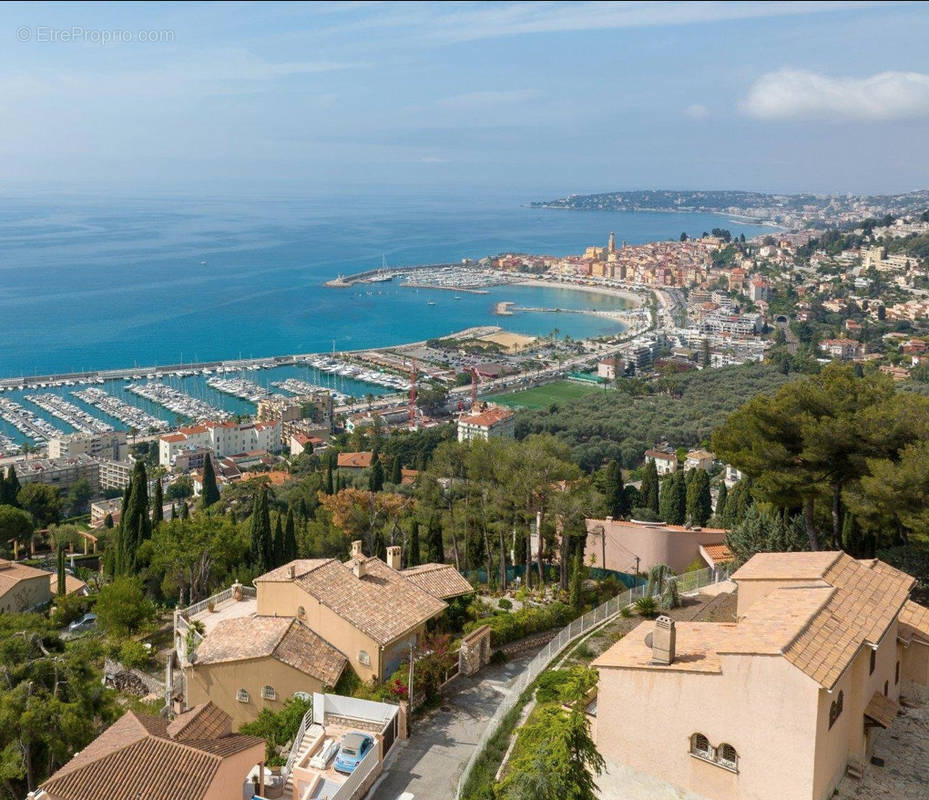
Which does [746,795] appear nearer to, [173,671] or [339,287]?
[173,671]

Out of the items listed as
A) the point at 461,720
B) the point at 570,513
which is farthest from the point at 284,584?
the point at 570,513

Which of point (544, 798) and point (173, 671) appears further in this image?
point (173, 671)

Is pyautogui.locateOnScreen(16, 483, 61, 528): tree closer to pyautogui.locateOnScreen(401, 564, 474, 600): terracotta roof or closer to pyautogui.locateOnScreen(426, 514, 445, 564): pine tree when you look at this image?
pyautogui.locateOnScreen(426, 514, 445, 564): pine tree

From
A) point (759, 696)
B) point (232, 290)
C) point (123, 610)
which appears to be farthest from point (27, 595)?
point (232, 290)

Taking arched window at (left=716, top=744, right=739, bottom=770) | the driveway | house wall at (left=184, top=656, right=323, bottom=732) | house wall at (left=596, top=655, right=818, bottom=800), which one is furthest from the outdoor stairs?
arched window at (left=716, top=744, right=739, bottom=770)

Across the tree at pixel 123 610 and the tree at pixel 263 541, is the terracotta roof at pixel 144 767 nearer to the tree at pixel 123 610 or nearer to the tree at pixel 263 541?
the tree at pixel 123 610
